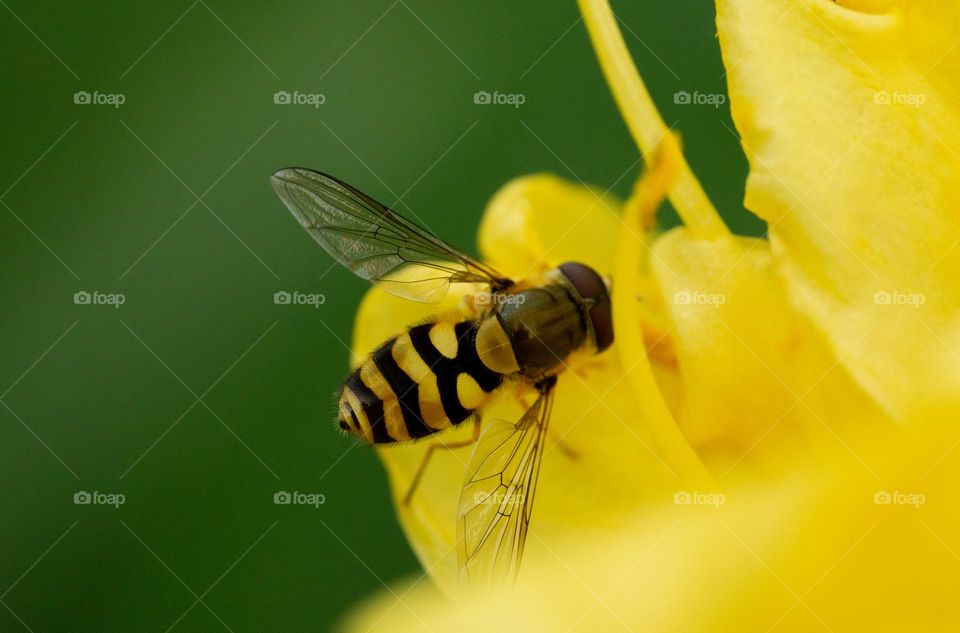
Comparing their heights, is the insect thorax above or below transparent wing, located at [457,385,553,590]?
above

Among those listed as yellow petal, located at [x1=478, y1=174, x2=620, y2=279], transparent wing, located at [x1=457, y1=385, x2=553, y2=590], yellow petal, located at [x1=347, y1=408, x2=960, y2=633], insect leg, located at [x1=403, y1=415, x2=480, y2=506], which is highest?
yellow petal, located at [x1=478, y1=174, x2=620, y2=279]

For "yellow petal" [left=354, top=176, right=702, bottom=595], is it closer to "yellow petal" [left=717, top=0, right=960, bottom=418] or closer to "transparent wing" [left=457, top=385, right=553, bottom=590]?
"transparent wing" [left=457, top=385, right=553, bottom=590]

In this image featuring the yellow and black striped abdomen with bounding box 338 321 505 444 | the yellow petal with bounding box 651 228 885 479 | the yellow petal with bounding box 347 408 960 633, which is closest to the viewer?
the yellow petal with bounding box 347 408 960 633

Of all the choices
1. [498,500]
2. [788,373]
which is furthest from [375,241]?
[788,373]

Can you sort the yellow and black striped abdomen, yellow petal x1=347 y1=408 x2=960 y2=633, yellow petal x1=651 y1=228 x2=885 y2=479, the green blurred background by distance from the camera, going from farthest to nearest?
1. the green blurred background
2. the yellow and black striped abdomen
3. yellow petal x1=651 y1=228 x2=885 y2=479
4. yellow petal x1=347 y1=408 x2=960 y2=633

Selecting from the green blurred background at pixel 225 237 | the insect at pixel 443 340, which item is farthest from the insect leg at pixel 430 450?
the green blurred background at pixel 225 237

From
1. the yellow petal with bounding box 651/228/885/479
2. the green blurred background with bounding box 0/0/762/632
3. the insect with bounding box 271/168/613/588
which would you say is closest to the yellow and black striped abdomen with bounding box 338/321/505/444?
the insect with bounding box 271/168/613/588

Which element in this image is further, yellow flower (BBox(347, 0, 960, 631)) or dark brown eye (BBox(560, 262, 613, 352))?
dark brown eye (BBox(560, 262, 613, 352))
